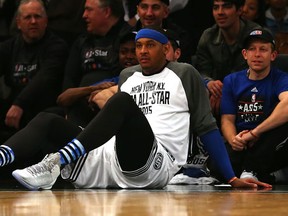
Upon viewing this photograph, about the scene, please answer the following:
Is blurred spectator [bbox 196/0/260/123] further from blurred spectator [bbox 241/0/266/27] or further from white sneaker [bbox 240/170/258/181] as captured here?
white sneaker [bbox 240/170/258/181]

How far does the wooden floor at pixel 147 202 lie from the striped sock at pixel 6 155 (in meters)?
0.17

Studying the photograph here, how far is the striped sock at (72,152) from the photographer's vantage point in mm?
4355

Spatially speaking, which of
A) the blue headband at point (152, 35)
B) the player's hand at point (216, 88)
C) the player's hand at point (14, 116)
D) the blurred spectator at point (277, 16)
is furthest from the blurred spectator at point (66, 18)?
the blue headband at point (152, 35)

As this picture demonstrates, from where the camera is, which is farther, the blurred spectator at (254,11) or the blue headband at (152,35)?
the blurred spectator at (254,11)

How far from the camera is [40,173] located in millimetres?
4480

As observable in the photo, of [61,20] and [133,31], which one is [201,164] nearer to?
[133,31]

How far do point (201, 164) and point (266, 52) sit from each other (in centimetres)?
87

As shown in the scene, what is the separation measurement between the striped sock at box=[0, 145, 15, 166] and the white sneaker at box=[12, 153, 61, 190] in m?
0.09

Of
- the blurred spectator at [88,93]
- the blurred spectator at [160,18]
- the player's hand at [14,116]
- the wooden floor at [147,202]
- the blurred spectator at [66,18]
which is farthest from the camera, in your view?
the blurred spectator at [66,18]

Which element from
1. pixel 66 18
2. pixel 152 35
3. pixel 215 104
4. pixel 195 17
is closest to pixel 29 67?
pixel 66 18

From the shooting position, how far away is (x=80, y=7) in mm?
7246

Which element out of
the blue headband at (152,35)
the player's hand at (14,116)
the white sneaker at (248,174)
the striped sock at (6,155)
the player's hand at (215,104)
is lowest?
the white sneaker at (248,174)

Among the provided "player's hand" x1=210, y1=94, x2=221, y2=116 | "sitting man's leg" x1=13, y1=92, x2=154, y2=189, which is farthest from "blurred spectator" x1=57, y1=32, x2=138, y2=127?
"sitting man's leg" x1=13, y1=92, x2=154, y2=189

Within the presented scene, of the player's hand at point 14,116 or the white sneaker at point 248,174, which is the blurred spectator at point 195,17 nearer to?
the player's hand at point 14,116
